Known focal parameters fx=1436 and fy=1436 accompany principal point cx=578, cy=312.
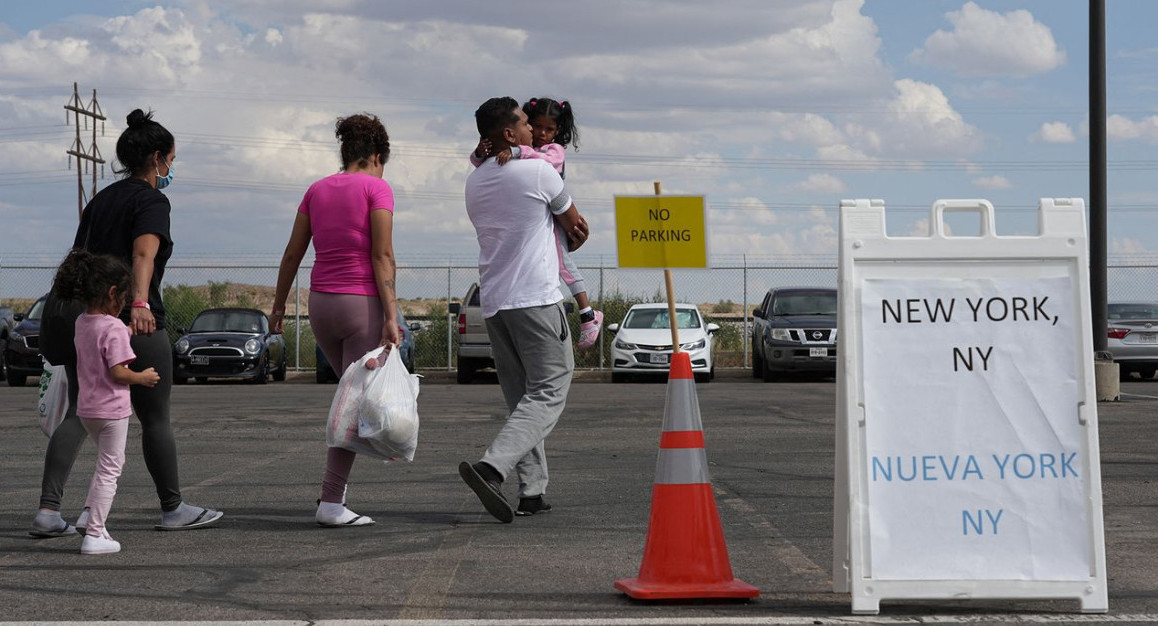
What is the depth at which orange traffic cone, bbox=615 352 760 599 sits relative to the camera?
4938 mm

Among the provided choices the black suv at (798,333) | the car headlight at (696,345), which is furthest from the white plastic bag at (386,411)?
the car headlight at (696,345)

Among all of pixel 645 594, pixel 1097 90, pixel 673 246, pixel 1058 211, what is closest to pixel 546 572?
pixel 645 594

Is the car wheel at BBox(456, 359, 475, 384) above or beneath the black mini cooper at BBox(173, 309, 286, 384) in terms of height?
beneath

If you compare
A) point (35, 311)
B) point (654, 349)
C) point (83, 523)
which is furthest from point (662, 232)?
point (35, 311)

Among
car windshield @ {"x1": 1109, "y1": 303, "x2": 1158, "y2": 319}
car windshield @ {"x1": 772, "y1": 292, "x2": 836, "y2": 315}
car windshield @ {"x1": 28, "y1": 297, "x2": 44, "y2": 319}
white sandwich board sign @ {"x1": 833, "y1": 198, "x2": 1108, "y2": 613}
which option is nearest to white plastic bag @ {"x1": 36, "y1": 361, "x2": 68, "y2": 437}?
white sandwich board sign @ {"x1": 833, "y1": 198, "x2": 1108, "y2": 613}

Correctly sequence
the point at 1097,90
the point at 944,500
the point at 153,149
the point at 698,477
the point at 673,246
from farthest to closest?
the point at 1097,90, the point at 153,149, the point at 673,246, the point at 698,477, the point at 944,500

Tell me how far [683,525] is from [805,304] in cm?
1920

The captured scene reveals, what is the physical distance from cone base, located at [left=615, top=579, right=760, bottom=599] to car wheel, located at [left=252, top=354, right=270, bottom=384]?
19894 millimetres

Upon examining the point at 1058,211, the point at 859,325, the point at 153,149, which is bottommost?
the point at 859,325

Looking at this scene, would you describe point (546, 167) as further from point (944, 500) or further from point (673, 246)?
point (944, 500)

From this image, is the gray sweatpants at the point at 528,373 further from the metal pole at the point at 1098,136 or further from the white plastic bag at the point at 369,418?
the metal pole at the point at 1098,136

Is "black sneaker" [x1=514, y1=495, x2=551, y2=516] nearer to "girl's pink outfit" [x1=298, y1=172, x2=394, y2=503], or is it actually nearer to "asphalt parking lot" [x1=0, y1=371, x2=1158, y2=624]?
"asphalt parking lot" [x1=0, y1=371, x2=1158, y2=624]

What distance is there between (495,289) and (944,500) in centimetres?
267

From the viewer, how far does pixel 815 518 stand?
7.00 meters
